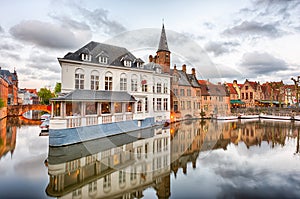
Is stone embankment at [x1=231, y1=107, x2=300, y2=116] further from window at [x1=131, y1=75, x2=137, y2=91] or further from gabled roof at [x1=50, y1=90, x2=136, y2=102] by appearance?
gabled roof at [x1=50, y1=90, x2=136, y2=102]

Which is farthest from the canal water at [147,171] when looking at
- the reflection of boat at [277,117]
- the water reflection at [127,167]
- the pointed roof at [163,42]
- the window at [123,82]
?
the reflection of boat at [277,117]

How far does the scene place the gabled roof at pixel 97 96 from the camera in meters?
14.5

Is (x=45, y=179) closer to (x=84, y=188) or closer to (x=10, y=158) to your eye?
(x=84, y=188)

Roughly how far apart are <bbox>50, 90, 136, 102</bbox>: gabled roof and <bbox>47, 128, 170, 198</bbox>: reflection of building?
12.9 feet

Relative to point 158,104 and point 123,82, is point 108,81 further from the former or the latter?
point 158,104

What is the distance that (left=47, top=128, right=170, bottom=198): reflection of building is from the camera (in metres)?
6.53

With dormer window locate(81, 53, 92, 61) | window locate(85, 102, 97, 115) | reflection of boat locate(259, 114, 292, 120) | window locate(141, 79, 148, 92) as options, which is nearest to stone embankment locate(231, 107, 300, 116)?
reflection of boat locate(259, 114, 292, 120)

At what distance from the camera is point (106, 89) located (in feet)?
62.2

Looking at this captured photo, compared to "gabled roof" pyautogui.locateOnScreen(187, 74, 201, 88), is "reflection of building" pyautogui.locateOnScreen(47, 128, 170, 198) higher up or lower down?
lower down

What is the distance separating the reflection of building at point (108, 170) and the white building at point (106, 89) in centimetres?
332

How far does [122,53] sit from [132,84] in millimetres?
4430

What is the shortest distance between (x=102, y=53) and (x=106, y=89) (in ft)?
12.7

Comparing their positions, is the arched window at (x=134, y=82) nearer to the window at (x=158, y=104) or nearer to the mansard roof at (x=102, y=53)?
the mansard roof at (x=102, y=53)

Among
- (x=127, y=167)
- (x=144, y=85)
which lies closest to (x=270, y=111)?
(x=144, y=85)
